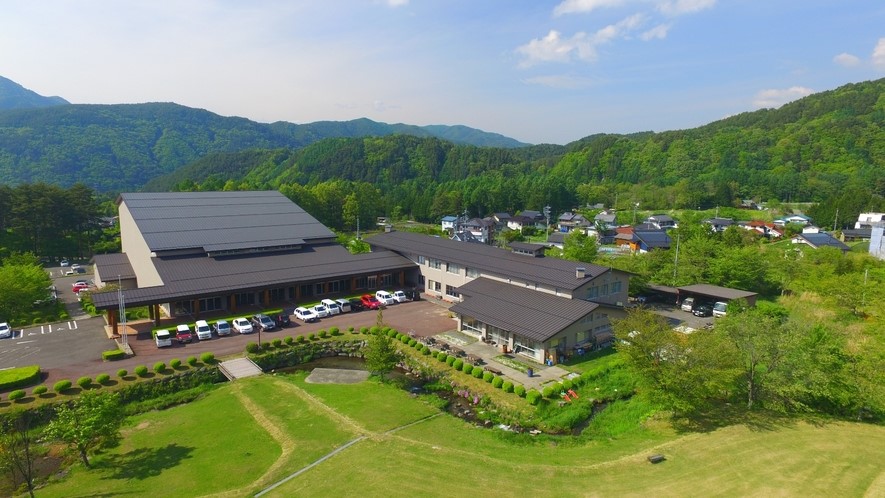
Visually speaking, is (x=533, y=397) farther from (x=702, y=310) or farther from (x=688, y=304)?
(x=688, y=304)

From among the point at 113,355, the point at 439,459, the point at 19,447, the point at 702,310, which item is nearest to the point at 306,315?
the point at 113,355

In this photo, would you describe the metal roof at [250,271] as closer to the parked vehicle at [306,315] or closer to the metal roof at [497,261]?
the metal roof at [497,261]

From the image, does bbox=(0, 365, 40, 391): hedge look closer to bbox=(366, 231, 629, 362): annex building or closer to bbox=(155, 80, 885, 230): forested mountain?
bbox=(366, 231, 629, 362): annex building

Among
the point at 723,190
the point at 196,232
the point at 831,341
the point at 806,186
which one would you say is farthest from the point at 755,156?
the point at 196,232

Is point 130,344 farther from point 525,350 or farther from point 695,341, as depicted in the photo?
point 695,341

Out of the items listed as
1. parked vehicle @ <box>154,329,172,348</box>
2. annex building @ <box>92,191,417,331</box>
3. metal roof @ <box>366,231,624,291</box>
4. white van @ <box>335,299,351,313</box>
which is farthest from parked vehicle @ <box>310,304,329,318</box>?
metal roof @ <box>366,231,624,291</box>

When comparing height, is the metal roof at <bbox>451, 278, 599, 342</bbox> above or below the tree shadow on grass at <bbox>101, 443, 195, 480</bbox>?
above
